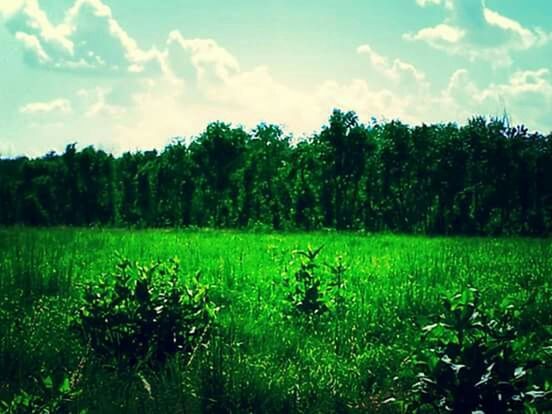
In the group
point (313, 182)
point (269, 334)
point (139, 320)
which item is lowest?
point (269, 334)

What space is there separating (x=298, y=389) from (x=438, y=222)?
75.2 feet

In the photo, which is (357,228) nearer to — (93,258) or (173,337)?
(93,258)

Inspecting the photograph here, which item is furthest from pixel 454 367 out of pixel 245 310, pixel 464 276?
pixel 464 276

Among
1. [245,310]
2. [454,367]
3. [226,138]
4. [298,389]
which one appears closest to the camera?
[454,367]

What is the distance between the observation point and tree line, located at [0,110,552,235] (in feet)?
88.4

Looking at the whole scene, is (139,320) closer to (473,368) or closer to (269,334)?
(269,334)

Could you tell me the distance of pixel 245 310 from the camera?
8.84 m

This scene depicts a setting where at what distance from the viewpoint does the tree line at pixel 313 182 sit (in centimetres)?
2695

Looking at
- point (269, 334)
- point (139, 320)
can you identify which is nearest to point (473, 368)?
point (139, 320)

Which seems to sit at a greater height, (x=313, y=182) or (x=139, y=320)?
(x=313, y=182)

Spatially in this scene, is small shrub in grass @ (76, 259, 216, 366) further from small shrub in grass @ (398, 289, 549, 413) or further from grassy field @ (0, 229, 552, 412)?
small shrub in grass @ (398, 289, 549, 413)

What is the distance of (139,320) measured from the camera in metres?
5.87

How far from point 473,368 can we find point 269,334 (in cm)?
348

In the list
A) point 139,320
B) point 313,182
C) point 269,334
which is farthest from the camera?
point 313,182
